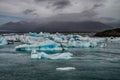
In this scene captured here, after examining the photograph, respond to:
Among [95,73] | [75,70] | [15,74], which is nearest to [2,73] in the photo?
[15,74]

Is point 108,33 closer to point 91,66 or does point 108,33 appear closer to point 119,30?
point 119,30

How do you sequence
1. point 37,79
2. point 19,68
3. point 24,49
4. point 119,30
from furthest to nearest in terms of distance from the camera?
point 119,30 < point 24,49 < point 19,68 < point 37,79

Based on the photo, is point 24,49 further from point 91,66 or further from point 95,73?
point 95,73

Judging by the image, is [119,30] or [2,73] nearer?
[2,73]

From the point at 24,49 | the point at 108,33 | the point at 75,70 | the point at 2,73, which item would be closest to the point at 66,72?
the point at 75,70

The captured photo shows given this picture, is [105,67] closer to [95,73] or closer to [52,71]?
[95,73]

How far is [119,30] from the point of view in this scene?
74375 millimetres

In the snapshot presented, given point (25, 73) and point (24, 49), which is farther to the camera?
point (24, 49)

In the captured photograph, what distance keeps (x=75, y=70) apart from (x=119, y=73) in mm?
2753

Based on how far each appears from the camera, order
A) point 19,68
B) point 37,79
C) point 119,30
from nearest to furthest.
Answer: point 37,79 → point 19,68 → point 119,30

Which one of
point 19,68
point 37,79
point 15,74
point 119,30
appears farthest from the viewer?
point 119,30

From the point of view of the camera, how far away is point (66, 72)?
49.5 feet

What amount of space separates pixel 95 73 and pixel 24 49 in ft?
51.4

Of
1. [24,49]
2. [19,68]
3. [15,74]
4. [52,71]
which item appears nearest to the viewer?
[15,74]
